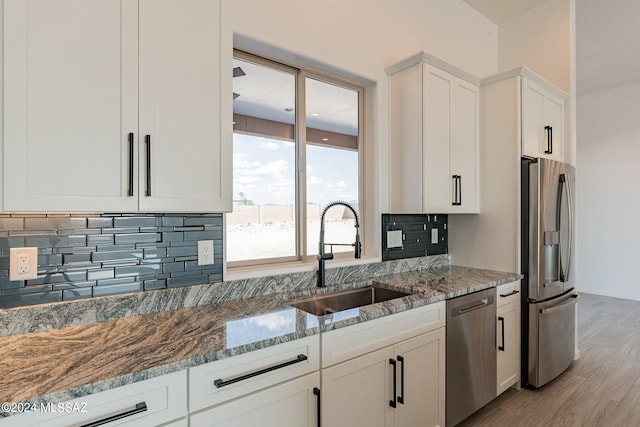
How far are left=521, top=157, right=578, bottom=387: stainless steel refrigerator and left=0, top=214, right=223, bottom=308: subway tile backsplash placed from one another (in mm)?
2155

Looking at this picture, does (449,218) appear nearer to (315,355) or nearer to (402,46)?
(402,46)

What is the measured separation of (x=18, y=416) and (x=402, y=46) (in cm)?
283

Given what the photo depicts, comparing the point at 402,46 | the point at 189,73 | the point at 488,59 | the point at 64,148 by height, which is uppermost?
the point at 488,59

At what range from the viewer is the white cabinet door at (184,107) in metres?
1.29

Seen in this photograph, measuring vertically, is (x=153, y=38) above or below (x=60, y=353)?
above

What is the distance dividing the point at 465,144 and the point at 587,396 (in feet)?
6.51

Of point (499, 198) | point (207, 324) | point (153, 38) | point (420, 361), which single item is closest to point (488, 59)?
point (499, 198)

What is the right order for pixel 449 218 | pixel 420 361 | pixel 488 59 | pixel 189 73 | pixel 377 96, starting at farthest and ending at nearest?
pixel 488 59 → pixel 449 218 → pixel 377 96 → pixel 420 361 → pixel 189 73

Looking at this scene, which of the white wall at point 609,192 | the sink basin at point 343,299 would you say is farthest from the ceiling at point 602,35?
the sink basin at point 343,299

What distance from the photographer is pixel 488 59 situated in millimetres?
3346

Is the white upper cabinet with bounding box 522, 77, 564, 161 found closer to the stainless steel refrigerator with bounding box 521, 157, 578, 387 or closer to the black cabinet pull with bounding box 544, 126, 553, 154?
the black cabinet pull with bounding box 544, 126, 553, 154

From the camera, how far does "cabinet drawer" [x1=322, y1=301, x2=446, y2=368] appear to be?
1463 millimetres

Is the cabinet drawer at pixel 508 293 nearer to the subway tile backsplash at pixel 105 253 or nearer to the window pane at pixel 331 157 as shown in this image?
the window pane at pixel 331 157

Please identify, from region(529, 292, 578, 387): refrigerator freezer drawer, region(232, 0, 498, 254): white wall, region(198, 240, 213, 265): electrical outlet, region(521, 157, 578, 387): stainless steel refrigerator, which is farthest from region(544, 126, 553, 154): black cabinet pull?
region(198, 240, 213, 265): electrical outlet
